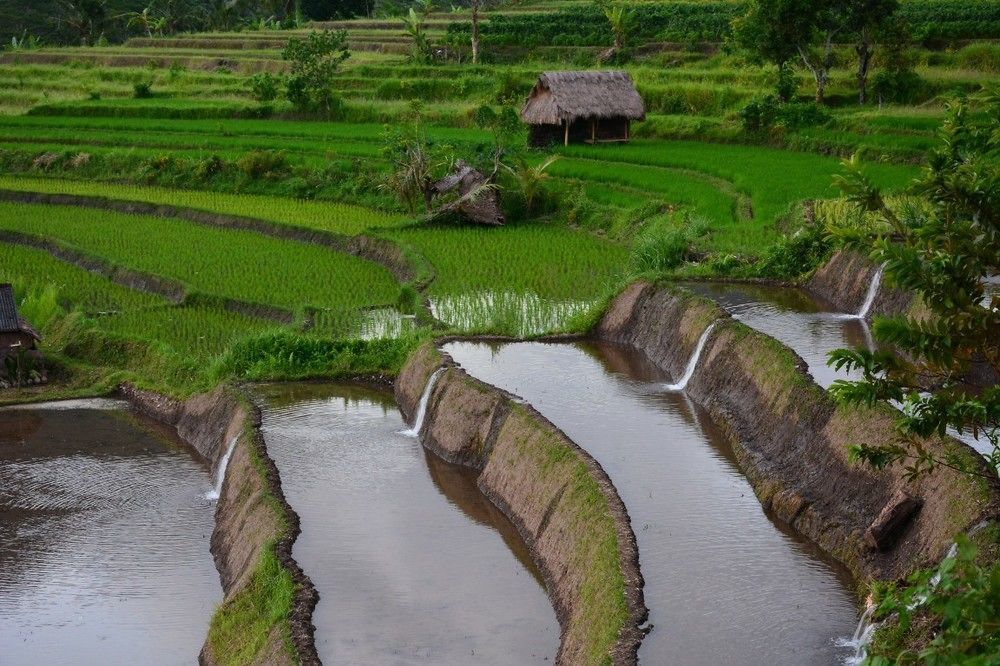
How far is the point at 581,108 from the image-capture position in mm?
25906

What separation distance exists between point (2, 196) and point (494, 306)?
13.9m

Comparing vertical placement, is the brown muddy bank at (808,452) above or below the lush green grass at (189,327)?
above

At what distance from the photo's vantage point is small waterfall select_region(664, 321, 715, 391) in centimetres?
1262

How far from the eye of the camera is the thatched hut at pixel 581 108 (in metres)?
25.9

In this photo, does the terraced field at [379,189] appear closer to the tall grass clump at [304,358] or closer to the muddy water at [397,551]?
the tall grass clump at [304,358]

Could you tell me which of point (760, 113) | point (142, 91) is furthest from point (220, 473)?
point (142, 91)

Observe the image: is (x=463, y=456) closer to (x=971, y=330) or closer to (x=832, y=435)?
(x=832, y=435)

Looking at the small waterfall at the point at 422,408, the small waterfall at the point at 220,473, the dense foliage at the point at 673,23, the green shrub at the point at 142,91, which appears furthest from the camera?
the green shrub at the point at 142,91

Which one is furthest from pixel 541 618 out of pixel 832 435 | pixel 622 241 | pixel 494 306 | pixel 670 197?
pixel 670 197

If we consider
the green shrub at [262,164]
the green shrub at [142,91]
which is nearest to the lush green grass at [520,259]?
the green shrub at [262,164]

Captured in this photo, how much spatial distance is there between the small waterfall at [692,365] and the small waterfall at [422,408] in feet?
7.00

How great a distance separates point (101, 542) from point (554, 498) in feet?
11.8

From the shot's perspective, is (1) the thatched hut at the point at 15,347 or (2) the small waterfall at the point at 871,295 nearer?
(2) the small waterfall at the point at 871,295

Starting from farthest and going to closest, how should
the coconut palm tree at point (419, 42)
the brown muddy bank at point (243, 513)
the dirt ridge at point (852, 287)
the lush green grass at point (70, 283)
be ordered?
the coconut palm tree at point (419, 42) → the lush green grass at point (70, 283) → the dirt ridge at point (852, 287) → the brown muddy bank at point (243, 513)
